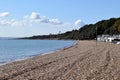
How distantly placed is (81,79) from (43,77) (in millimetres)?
2464

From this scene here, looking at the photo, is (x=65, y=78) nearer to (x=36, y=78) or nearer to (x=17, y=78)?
(x=36, y=78)

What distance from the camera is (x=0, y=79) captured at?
1930cm

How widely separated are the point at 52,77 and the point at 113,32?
156 metres

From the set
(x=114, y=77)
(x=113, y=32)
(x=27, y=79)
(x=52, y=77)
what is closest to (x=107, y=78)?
(x=114, y=77)

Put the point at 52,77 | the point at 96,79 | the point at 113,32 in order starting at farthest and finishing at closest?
the point at 113,32 → the point at 52,77 → the point at 96,79

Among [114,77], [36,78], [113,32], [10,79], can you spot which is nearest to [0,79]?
[10,79]

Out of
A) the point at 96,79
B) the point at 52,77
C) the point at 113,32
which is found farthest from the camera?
the point at 113,32

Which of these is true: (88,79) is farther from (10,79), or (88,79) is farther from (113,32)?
(113,32)

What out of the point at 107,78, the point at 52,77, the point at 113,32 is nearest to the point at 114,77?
the point at 107,78

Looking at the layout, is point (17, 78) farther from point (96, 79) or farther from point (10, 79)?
point (96, 79)

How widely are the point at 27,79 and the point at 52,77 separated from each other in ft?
5.16

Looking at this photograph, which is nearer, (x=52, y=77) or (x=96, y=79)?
(x=96, y=79)

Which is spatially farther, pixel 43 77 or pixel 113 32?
pixel 113 32

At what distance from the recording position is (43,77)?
64.3 ft
